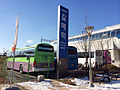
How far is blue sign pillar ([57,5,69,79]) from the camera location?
10.8 m

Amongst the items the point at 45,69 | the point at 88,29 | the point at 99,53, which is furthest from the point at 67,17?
the point at 99,53

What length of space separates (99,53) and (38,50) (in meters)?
8.90

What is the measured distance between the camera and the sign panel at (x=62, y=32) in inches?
428

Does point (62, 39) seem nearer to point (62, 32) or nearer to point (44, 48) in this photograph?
point (62, 32)

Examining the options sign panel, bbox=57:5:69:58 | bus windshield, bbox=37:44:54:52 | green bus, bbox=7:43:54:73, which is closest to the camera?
green bus, bbox=7:43:54:73

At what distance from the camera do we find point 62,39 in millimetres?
11188

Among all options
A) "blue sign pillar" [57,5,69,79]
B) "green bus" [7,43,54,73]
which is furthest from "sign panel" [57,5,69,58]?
"green bus" [7,43,54,73]

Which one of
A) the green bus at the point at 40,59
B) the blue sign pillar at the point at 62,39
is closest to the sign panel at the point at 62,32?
the blue sign pillar at the point at 62,39

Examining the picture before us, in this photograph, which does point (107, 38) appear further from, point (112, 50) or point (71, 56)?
point (71, 56)

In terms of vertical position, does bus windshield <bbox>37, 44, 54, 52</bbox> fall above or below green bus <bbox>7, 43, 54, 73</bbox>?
above

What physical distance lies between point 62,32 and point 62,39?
729 mm

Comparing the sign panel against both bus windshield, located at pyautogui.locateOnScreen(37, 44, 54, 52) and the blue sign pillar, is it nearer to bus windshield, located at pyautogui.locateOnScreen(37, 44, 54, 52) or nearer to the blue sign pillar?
the blue sign pillar

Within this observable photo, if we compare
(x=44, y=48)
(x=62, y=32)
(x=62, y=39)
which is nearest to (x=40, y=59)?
(x=44, y=48)

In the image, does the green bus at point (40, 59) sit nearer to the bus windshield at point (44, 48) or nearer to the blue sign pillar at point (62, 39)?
the bus windshield at point (44, 48)
